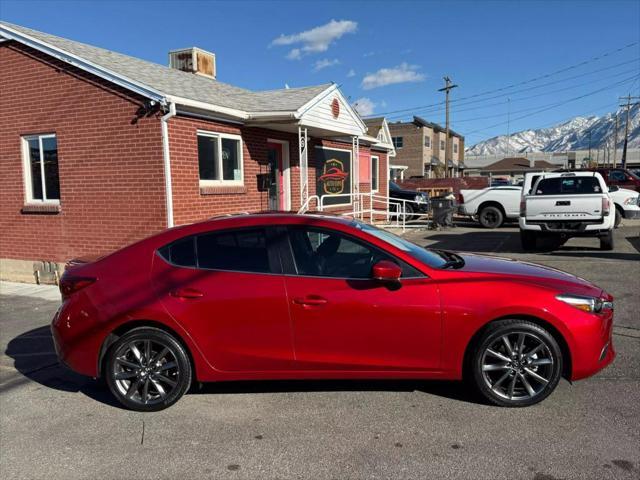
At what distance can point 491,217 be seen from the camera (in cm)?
1761

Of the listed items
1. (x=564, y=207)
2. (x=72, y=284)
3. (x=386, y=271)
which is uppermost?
(x=564, y=207)

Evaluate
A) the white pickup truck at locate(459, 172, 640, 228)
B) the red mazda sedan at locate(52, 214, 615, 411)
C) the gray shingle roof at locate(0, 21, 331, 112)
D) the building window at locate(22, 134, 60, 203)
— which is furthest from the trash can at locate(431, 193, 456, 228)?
the red mazda sedan at locate(52, 214, 615, 411)

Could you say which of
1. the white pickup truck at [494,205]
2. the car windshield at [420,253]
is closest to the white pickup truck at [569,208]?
the white pickup truck at [494,205]

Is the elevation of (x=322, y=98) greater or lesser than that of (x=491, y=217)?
greater

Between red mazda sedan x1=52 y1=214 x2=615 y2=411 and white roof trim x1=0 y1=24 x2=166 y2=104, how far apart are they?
503cm

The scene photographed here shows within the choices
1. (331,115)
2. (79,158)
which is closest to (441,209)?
(331,115)

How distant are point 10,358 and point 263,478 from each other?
3.83 metres

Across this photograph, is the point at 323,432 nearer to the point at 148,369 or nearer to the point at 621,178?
the point at 148,369

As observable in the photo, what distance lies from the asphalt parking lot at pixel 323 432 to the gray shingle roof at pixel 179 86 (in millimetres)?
5842

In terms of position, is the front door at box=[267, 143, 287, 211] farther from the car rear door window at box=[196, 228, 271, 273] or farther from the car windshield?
the car rear door window at box=[196, 228, 271, 273]

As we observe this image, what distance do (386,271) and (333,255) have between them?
524 mm

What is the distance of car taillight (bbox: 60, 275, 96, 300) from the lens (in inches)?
166

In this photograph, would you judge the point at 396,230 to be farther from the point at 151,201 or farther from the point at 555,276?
the point at 555,276

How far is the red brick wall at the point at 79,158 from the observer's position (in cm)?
884
